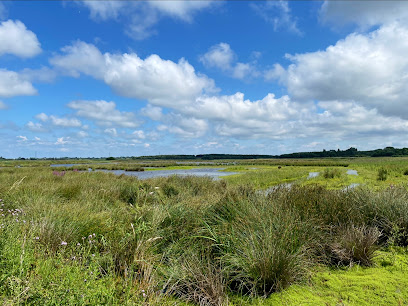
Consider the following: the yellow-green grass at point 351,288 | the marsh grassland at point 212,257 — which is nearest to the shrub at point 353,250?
the marsh grassland at point 212,257

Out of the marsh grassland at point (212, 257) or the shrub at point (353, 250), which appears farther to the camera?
the shrub at point (353, 250)

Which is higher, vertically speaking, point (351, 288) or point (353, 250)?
point (353, 250)

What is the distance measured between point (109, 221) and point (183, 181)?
11.2 meters

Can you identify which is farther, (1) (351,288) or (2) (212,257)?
(2) (212,257)

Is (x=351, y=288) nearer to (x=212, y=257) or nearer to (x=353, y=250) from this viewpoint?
(x=353, y=250)

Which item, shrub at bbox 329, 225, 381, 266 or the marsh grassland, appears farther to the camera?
shrub at bbox 329, 225, 381, 266

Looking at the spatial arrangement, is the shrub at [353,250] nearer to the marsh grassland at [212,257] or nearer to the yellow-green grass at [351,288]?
the marsh grassland at [212,257]

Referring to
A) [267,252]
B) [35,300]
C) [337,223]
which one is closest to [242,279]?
[267,252]

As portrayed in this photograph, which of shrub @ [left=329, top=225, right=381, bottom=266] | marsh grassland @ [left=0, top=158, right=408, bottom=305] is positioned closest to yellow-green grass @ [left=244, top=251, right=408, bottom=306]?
marsh grassland @ [left=0, top=158, right=408, bottom=305]

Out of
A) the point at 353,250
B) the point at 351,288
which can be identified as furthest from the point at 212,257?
the point at 353,250

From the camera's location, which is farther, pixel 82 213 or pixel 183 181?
pixel 183 181

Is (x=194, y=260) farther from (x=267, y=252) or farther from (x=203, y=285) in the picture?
(x=267, y=252)

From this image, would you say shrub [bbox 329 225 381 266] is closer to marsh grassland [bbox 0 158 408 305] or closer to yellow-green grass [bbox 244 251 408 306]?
marsh grassland [bbox 0 158 408 305]

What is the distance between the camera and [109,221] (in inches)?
205
